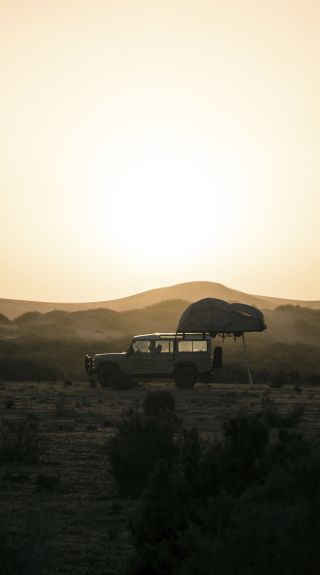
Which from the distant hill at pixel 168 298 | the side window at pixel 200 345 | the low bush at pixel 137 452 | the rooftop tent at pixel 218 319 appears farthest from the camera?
the distant hill at pixel 168 298

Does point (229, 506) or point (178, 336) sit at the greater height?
point (178, 336)

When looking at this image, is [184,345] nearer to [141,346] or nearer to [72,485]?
[141,346]

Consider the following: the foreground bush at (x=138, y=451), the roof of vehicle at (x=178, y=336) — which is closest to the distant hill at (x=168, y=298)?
the roof of vehicle at (x=178, y=336)

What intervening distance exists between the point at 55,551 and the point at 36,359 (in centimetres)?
5357

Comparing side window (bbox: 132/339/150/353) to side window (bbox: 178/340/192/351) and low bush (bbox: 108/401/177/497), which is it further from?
low bush (bbox: 108/401/177/497)

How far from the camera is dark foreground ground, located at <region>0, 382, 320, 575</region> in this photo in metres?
10.3

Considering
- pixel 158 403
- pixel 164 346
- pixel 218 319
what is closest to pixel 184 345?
pixel 164 346

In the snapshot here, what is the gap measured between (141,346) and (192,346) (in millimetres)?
2180

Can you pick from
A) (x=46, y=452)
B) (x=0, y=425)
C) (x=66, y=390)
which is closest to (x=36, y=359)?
(x=66, y=390)

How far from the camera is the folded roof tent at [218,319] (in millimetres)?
42094

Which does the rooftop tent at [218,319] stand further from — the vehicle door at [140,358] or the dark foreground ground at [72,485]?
the dark foreground ground at [72,485]

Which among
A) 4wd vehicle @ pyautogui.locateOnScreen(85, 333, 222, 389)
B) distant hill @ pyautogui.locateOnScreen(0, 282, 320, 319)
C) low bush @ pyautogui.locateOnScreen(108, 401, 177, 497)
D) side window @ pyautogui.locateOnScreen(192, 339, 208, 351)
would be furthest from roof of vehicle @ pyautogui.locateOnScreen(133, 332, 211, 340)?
distant hill @ pyautogui.locateOnScreen(0, 282, 320, 319)

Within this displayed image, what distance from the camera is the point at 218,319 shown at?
42750 millimetres

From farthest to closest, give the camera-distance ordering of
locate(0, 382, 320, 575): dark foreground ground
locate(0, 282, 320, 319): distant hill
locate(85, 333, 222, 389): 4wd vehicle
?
locate(0, 282, 320, 319): distant hill
locate(85, 333, 222, 389): 4wd vehicle
locate(0, 382, 320, 575): dark foreground ground
